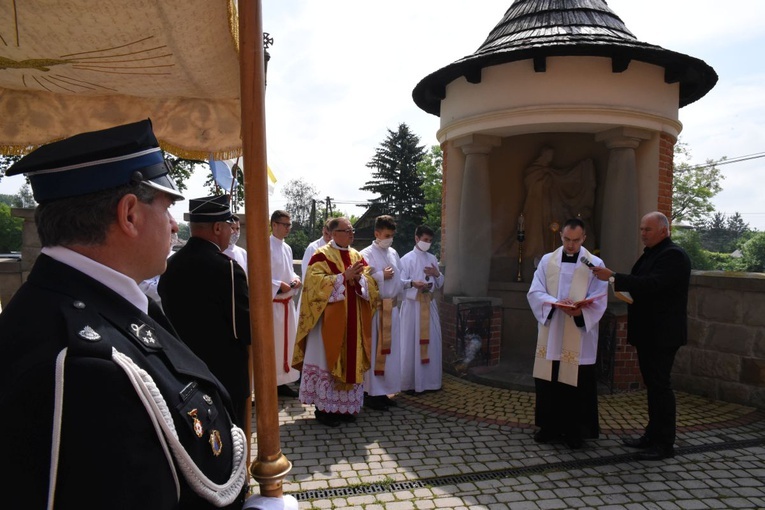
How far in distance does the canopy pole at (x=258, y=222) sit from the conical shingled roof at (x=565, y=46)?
18.2ft

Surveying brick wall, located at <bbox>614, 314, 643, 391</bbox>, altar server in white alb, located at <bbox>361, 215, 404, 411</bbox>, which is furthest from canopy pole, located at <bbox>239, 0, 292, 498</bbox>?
brick wall, located at <bbox>614, 314, 643, 391</bbox>

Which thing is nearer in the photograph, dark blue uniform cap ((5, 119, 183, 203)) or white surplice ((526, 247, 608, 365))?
dark blue uniform cap ((5, 119, 183, 203))

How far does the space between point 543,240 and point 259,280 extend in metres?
7.20

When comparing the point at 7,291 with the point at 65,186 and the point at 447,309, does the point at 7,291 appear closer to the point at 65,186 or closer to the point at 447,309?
the point at 447,309

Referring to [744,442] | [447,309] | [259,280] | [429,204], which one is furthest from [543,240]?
[429,204]

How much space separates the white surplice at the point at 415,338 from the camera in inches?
259

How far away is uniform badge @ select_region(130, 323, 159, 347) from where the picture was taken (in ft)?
3.91

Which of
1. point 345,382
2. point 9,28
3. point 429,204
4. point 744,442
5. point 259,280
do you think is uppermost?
point 429,204

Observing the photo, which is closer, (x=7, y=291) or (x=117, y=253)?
(x=117, y=253)

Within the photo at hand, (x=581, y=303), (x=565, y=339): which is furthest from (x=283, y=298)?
(x=581, y=303)

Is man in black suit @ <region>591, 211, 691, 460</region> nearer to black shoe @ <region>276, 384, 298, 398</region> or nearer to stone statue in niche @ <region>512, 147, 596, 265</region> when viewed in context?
stone statue in niche @ <region>512, 147, 596, 265</region>

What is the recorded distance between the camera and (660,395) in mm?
4508

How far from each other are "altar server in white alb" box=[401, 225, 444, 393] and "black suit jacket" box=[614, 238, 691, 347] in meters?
2.62

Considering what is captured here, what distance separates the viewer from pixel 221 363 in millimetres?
3279
